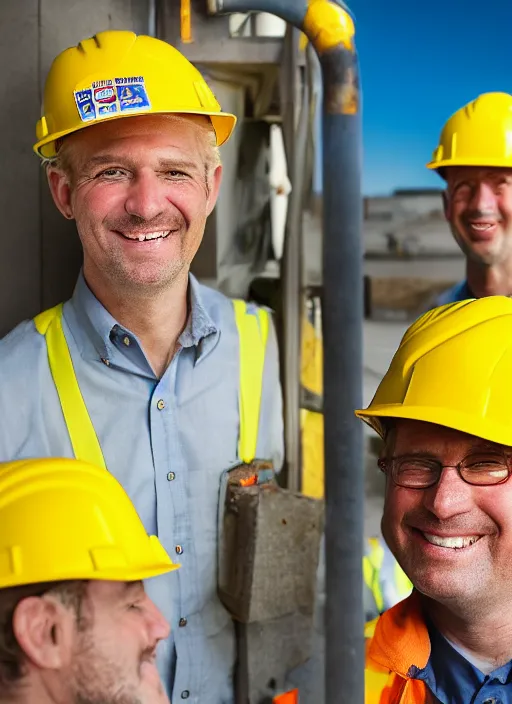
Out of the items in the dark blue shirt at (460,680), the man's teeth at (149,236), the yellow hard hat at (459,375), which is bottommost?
the dark blue shirt at (460,680)

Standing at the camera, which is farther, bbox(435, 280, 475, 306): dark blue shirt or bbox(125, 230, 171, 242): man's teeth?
bbox(435, 280, 475, 306): dark blue shirt

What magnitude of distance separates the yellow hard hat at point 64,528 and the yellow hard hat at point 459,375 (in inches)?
19.5

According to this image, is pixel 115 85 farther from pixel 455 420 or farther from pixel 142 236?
pixel 455 420

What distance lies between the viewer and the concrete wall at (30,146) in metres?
2.00

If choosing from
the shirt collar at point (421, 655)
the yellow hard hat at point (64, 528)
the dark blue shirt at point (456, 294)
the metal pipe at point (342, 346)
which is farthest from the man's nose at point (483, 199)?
the yellow hard hat at point (64, 528)

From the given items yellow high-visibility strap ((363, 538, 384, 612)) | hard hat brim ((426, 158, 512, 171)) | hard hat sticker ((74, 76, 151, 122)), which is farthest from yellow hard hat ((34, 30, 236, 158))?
yellow high-visibility strap ((363, 538, 384, 612))

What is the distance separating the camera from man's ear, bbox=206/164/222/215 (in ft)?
6.11

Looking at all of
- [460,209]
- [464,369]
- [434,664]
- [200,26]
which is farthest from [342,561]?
[200,26]

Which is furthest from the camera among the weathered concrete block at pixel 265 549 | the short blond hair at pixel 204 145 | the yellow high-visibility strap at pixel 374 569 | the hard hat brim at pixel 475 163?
the yellow high-visibility strap at pixel 374 569

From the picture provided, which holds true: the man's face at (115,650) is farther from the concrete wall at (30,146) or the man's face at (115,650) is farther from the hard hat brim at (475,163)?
the hard hat brim at (475,163)

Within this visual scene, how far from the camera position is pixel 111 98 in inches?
66.2

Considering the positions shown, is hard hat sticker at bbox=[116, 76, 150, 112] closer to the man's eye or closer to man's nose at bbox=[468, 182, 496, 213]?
the man's eye

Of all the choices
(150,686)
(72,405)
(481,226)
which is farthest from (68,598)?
(481,226)

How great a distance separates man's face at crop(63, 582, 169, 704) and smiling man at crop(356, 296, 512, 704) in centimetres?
47
